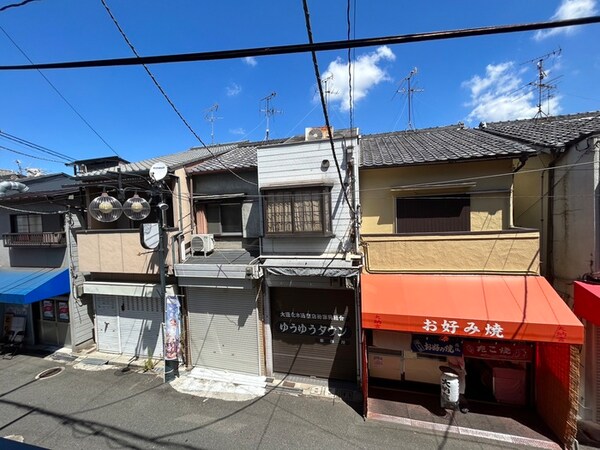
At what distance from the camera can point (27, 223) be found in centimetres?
1247

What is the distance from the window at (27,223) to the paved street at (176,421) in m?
6.32

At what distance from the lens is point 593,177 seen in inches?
271

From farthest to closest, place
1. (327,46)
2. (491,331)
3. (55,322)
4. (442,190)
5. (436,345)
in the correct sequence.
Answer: (55,322) < (442,190) < (436,345) < (491,331) < (327,46)

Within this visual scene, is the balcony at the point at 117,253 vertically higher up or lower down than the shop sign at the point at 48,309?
higher up

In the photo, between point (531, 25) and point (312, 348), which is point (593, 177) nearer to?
point (531, 25)

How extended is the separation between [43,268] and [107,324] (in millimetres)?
3886

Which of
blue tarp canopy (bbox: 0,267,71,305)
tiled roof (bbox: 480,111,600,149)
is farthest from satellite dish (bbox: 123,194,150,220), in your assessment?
tiled roof (bbox: 480,111,600,149)

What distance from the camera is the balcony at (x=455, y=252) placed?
7.67 meters

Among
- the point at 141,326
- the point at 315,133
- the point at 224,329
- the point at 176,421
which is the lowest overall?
the point at 176,421

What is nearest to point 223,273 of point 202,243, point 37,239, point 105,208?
point 202,243

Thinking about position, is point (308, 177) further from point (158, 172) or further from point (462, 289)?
point (462, 289)

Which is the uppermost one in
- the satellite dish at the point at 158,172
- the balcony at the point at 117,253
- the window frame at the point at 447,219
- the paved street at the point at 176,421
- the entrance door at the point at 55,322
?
the satellite dish at the point at 158,172

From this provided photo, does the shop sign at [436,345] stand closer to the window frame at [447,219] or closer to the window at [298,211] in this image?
the window frame at [447,219]

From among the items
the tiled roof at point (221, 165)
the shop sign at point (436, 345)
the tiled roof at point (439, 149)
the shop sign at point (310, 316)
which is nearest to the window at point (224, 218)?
the tiled roof at point (221, 165)
